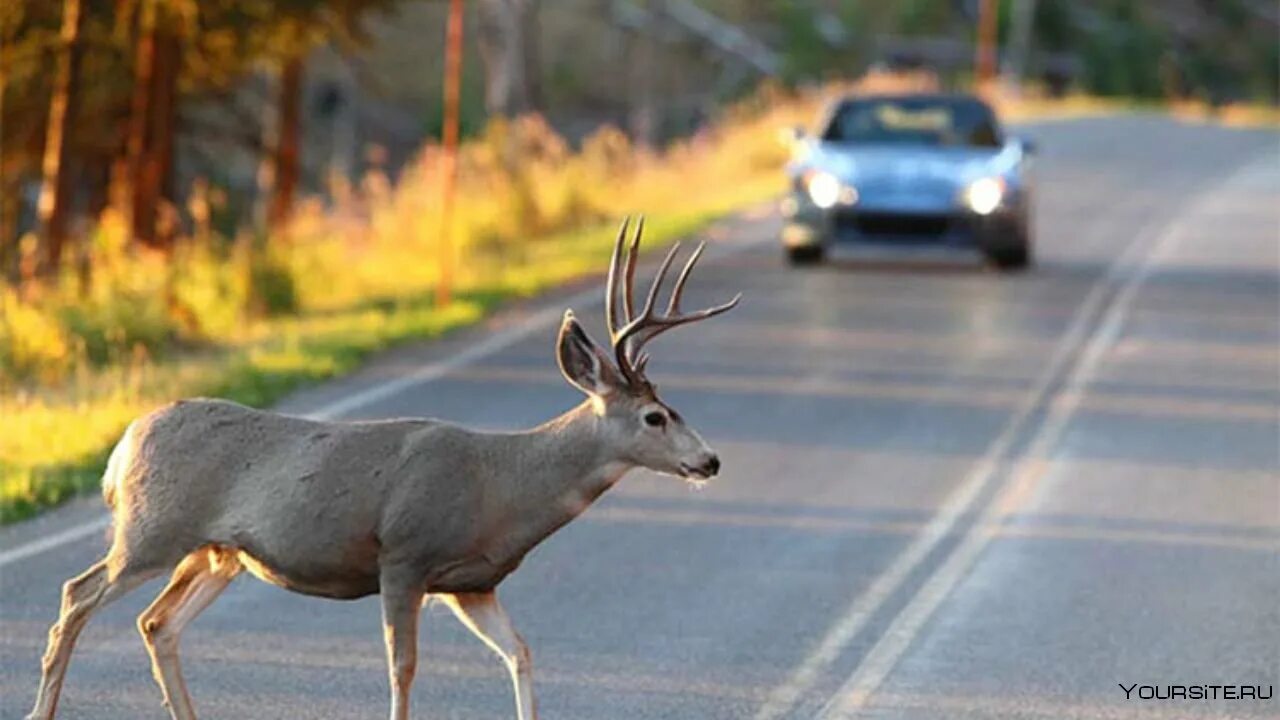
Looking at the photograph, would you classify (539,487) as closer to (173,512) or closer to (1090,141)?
(173,512)

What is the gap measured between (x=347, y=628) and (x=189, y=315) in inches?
427

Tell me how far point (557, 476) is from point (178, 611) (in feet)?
4.18

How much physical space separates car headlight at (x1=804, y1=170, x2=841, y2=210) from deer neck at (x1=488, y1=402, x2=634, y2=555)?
16.6 m

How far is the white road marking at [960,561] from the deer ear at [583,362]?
166 centimetres

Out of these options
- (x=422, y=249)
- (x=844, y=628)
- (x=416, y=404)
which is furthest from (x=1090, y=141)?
(x=844, y=628)

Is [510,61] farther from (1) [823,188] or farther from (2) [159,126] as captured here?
(1) [823,188]

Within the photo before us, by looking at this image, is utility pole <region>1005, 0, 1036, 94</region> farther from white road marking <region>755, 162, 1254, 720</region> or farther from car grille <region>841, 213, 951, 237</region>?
white road marking <region>755, 162, 1254, 720</region>

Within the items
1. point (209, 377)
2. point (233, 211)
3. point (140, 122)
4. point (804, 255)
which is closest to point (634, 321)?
point (209, 377)

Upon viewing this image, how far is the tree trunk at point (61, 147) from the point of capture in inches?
869

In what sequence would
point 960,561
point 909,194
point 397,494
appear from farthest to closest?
point 909,194 < point 960,561 < point 397,494

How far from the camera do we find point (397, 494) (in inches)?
314

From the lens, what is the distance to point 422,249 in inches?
1011

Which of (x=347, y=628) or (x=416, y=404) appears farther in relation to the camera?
(x=416, y=404)

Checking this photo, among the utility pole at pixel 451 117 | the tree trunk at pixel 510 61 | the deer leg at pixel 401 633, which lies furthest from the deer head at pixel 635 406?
the tree trunk at pixel 510 61
